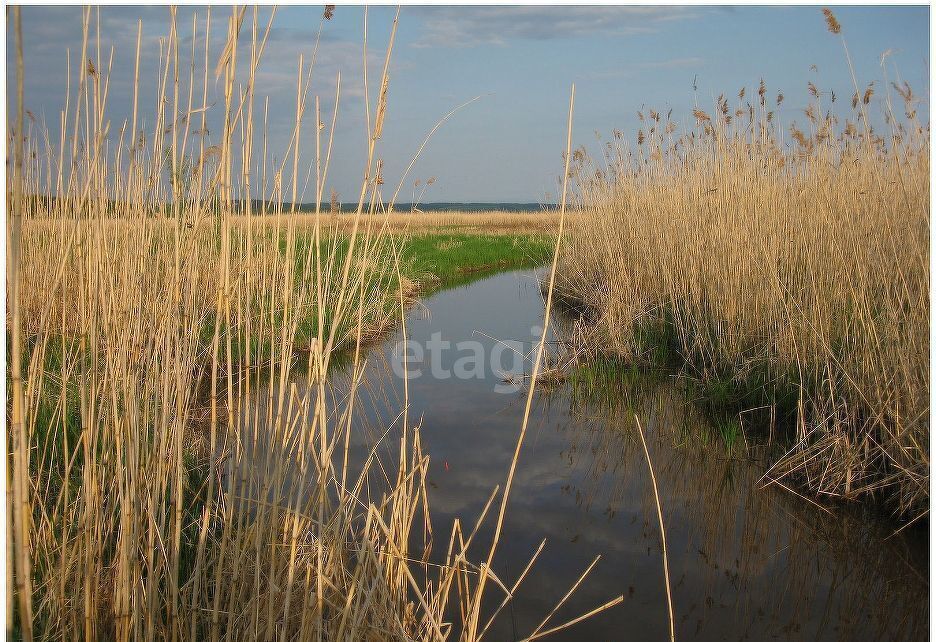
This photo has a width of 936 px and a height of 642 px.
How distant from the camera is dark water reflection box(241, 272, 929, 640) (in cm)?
195

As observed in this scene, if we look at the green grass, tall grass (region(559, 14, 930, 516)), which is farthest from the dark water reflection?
the green grass

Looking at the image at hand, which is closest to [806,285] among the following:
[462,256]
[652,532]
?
[652,532]

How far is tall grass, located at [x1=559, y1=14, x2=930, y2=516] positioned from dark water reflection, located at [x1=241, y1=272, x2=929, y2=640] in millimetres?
258

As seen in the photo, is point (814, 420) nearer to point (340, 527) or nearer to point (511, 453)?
point (511, 453)

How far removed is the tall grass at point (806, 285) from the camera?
2395 millimetres

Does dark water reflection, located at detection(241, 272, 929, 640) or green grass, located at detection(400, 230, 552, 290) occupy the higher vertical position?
green grass, located at detection(400, 230, 552, 290)

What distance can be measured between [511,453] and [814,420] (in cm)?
125

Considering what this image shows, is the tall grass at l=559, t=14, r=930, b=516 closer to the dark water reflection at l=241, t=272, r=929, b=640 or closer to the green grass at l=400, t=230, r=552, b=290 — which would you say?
the dark water reflection at l=241, t=272, r=929, b=640

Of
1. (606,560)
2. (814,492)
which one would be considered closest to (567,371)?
(814,492)

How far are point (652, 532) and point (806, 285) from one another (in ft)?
4.79

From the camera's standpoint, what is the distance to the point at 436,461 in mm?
3010

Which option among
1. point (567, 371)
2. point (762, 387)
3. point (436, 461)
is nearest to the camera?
point (436, 461)

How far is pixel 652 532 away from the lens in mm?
2422

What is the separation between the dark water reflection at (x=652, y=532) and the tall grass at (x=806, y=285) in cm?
26
